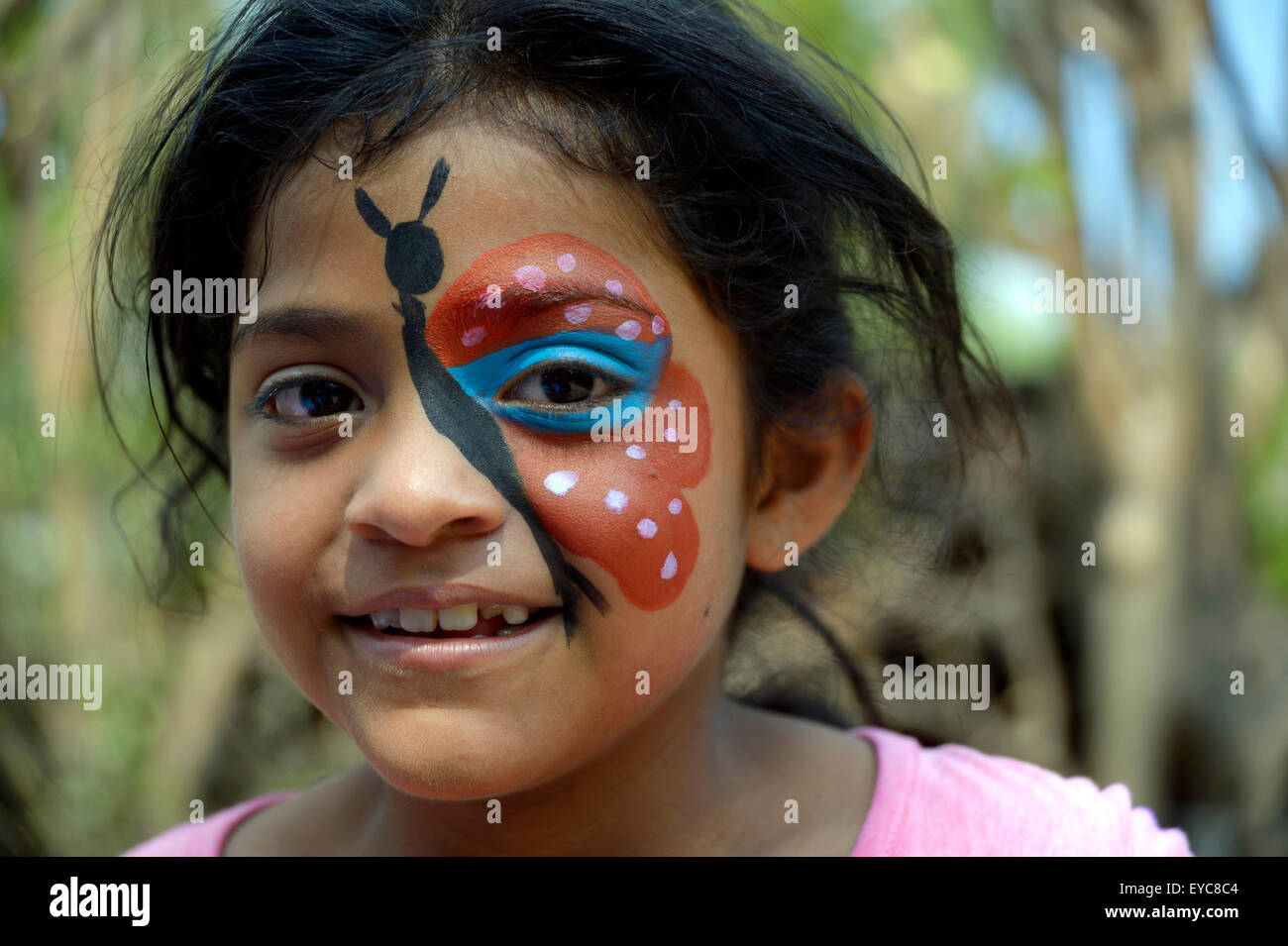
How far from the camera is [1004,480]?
2.92 m

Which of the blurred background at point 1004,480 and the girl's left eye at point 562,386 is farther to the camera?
the blurred background at point 1004,480

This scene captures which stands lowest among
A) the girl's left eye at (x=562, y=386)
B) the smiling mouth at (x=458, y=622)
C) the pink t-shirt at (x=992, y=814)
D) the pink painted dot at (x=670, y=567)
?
the pink t-shirt at (x=992, y=814)

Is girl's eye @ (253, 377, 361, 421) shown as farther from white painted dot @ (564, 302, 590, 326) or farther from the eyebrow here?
white painted dot @ (564, 302, 590, 326)

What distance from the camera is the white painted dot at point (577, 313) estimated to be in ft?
4.22

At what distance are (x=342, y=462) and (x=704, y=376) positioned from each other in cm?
47

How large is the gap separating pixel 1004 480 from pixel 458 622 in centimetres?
205

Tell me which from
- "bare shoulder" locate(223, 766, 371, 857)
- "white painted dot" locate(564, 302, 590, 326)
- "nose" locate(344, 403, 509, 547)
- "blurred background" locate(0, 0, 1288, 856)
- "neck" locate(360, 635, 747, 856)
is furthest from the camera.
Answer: "blurred background" locate(0, 0, 1288, 856)

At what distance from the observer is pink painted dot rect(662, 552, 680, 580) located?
51.6 inches

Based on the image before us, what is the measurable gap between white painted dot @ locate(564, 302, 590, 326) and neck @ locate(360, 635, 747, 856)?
1.83ft

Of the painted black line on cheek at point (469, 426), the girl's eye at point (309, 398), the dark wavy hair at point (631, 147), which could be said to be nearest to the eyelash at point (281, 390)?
the girl's eye at point (309, 398)

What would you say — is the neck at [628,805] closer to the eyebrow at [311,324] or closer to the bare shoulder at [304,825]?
the bare shoulder at [304,825]

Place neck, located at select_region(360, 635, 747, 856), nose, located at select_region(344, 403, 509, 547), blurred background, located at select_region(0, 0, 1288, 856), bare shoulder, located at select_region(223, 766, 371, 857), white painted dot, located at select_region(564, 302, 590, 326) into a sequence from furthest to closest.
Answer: blurred background, located at select_region(0, 0, 1288, 856) → bare shoulder, located at select_region(223, 766, 371, 857) → neck, located at select_region(360, 635, 747, 856) → white painted dot, located at select_region(564, 302, 590, 326) → nose, located at select_region(344, 403, 509, 547)

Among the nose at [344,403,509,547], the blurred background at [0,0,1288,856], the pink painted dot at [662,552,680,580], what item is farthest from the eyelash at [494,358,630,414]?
the blurred background at [0,0,1288,856]

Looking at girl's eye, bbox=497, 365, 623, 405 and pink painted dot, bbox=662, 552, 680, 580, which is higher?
girl's eye, bbox=497, 365, 623, 405
